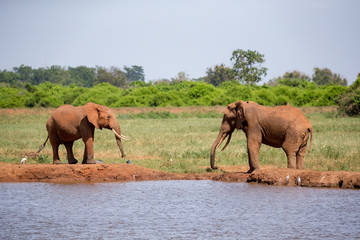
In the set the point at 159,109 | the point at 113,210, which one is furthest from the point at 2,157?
the point at 159,109

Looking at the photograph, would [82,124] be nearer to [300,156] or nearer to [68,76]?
[300,156]

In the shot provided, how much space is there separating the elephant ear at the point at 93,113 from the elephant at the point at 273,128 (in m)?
3.54

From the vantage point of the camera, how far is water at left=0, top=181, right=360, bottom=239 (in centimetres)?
962

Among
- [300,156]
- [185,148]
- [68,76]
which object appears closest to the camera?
[300,156]

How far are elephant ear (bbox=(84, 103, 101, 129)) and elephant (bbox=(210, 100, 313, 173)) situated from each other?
3535mm

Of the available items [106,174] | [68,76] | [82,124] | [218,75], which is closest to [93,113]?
[82,124]

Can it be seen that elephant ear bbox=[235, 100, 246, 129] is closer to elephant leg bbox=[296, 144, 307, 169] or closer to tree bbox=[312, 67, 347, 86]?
elephant leg bbox=[296, 144, 307, 169]

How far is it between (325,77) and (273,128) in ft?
254

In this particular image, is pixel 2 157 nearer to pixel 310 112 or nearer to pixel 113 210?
pixel 113 210

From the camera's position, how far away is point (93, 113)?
52.5ft

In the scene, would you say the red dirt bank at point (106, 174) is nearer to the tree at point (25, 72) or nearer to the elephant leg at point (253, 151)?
the elephant leg at point (253, 151)

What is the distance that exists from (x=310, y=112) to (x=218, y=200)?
101 ft

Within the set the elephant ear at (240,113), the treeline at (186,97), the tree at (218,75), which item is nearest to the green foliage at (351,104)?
the treeline at (186,97)

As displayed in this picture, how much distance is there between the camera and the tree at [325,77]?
87956 millimetres
